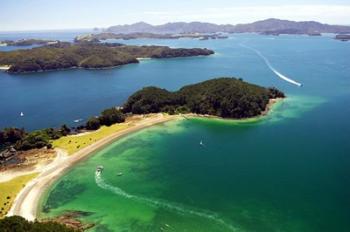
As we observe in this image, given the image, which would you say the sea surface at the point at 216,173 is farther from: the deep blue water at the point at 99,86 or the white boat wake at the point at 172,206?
the deep blue water at the point at 99,86

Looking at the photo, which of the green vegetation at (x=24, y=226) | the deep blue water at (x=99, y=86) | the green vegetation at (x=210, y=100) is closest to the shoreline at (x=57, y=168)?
the green vegetation at (x=210, y=100)

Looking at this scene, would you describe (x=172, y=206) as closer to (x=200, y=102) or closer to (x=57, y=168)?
(x=57, y=168)

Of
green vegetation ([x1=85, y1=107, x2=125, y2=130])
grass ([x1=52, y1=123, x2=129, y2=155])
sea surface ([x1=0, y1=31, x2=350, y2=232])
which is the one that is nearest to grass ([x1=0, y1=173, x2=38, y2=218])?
sea surface ([x1=0, y1=31, x2=350, y2=232])

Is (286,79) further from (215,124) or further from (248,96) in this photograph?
(215,124)

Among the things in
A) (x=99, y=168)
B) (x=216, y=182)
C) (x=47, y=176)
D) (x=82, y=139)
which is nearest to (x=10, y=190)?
(x=47, y=176)

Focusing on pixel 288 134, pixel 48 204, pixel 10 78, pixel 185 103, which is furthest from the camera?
pixel 10 78

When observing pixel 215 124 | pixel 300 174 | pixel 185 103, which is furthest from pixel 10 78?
pixel 300 174
